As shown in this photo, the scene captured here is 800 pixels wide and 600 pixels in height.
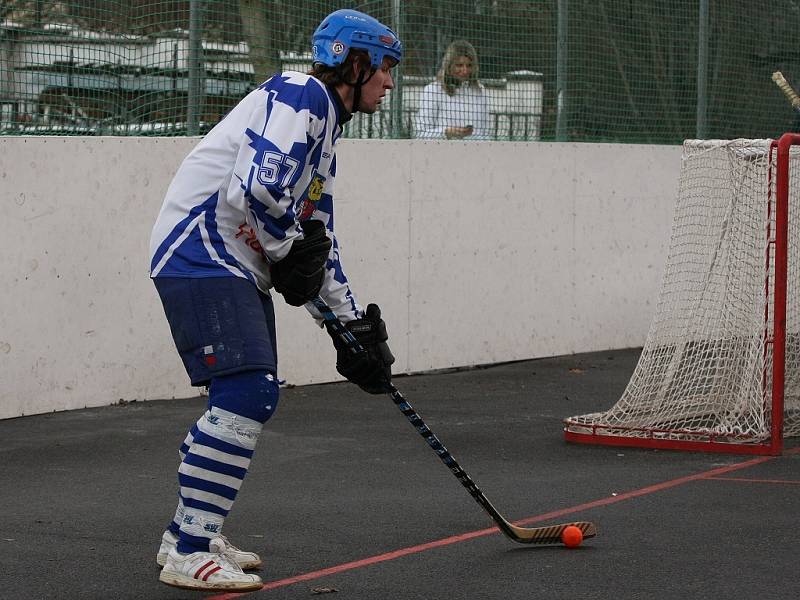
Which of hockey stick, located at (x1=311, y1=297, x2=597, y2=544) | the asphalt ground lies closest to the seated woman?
the asphalt ground

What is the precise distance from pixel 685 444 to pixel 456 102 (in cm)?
361

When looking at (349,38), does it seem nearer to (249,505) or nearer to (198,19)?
(249,505)

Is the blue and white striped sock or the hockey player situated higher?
the hockey player

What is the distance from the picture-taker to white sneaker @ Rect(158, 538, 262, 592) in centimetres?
409

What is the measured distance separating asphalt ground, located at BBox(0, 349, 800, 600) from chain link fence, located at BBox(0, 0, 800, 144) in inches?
66.4

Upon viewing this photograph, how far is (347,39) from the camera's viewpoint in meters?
4.25

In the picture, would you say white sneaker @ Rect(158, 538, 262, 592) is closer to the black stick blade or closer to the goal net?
the black stick blade

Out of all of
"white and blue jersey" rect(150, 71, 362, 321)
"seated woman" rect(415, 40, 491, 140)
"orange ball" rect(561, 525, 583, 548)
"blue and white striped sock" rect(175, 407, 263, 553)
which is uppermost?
"seated woman" rect(415, 40, 491, 140)

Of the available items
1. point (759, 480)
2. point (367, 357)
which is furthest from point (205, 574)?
point (759, 480)

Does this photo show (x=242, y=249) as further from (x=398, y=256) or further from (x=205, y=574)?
(x=398, y=256)

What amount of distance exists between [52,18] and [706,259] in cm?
359

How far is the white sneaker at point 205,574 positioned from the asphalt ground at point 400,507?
2.0 inches

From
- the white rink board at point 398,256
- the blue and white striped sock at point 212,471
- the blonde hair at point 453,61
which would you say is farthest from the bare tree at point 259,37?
the blue and white striped sock at point 212,471

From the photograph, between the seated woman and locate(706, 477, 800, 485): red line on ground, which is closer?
locate(706, 477, 800, 485): red line on ground
